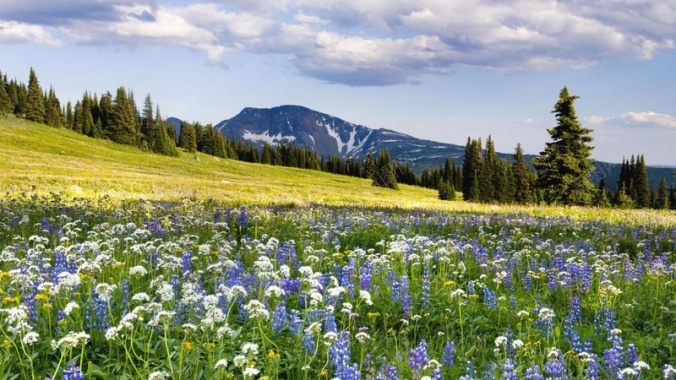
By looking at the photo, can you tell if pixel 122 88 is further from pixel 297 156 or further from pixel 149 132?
pixel 297 156

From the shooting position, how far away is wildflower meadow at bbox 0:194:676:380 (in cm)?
477

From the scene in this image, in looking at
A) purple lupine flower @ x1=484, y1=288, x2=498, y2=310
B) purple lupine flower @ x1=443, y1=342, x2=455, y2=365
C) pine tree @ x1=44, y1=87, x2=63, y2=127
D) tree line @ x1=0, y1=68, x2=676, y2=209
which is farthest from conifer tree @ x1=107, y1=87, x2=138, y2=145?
purple lupine flower @ x1=443, y1=342, x2=455, y2=365

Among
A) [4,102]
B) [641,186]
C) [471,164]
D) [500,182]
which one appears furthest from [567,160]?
[4,102]

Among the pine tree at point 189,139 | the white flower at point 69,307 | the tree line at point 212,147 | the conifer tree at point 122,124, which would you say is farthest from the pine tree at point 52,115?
the white flower at point 69,307

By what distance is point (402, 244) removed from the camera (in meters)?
9.66

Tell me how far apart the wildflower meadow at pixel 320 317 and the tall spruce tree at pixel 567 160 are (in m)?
43.3

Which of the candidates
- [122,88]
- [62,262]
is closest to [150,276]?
[62,262]

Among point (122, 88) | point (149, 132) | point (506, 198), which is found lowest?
point (506, 198)

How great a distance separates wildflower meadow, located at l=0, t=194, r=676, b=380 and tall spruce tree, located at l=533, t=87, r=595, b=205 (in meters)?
43.3

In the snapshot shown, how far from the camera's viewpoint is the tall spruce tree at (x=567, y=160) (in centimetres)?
5225

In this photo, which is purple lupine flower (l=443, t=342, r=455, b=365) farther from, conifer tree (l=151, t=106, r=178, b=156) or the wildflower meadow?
conifer tree (l=151, t=106, r=178, b=156)

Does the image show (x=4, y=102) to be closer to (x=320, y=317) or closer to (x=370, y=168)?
(x=370, y=168)

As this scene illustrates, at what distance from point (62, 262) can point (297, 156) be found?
169685 mm

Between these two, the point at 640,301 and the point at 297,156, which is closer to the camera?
the point at 640,301
